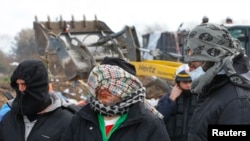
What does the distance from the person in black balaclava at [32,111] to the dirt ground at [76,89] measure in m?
5.39

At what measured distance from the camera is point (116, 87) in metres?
3.18

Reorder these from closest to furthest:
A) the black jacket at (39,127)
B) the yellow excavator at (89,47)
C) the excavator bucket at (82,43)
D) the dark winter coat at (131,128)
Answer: the dark winter coat at (131,128), the black jacket at (39,127), the yellow excavator at (89,47), the excavator bucket at (82,43)

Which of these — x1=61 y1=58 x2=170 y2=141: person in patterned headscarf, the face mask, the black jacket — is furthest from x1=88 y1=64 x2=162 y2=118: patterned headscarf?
the black jacket

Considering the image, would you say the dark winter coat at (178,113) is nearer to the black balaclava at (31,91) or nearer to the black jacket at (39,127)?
the black jacket at (39,127)

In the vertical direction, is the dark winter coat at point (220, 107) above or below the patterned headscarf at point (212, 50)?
below

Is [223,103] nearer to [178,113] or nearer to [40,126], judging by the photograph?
[40,126]

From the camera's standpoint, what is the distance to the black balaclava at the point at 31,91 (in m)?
3.65

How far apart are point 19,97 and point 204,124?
1673 mm

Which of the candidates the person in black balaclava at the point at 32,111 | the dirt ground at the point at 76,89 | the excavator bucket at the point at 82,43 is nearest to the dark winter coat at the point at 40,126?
the person in black balaclava at the point at 32,111

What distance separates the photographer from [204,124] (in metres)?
2.63

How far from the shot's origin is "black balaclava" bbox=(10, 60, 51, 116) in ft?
12.0

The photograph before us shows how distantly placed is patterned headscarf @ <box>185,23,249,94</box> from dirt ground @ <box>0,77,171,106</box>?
6.64 metres

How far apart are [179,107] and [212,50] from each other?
188 centimetres

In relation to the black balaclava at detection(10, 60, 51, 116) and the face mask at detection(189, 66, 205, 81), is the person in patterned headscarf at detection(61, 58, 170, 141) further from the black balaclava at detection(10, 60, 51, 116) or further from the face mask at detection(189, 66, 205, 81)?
the black balaclava at detection(10, 60, 51, 116)
